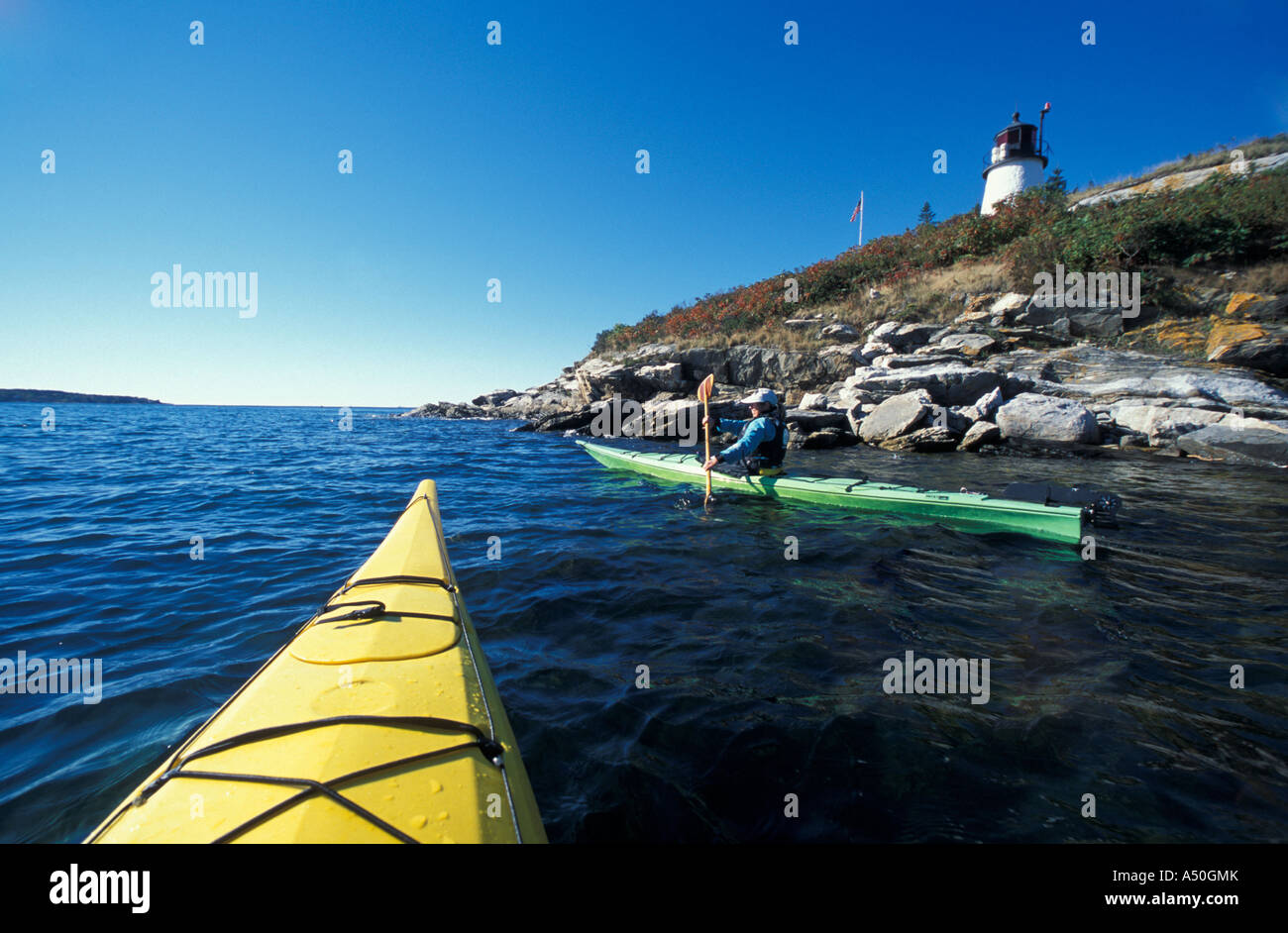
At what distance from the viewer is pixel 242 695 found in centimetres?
225

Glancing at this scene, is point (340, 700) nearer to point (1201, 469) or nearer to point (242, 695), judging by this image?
point (242, 695)

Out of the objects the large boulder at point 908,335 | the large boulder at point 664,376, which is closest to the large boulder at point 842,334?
the large boulder at point 908,335

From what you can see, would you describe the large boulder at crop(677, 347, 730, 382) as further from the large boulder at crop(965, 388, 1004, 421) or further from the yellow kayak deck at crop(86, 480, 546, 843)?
the yellow kayak deck at crop(86, 480, 546, 843)

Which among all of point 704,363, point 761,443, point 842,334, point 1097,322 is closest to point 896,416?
point 761,443

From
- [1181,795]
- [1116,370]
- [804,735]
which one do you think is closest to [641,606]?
[804,735]

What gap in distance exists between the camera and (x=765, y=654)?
3.58 m

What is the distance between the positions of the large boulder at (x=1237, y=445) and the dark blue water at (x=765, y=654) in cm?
198

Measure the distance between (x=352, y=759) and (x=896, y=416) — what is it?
46.6 feet

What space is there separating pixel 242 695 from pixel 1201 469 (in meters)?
14.0

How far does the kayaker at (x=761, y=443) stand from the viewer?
7.83m

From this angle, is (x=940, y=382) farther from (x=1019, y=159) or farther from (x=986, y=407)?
(x=1019, y=159)

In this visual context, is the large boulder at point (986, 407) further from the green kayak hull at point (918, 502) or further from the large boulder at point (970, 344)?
the green kayak hull at point (918, 502)

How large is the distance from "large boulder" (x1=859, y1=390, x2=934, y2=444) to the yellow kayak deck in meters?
13.2

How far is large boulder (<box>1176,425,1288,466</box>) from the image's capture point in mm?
8883
